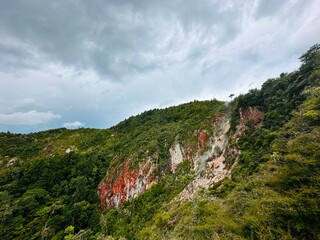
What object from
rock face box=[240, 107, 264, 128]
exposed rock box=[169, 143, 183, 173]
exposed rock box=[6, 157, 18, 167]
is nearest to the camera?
rock face box=[240, 107, 264, 128]

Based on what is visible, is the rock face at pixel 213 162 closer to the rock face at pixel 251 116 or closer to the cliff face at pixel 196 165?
the cliff face at pixel 196 165

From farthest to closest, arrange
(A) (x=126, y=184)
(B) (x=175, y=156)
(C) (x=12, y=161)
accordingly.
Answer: (C) (x=12, y=161) → (A) (x=126, y=184) → (B) (x=175, y=156)

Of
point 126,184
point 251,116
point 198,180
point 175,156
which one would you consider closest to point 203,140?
point 175,156

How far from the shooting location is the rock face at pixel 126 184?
117 feet

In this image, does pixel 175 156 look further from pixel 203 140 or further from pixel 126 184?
pixel 126 184

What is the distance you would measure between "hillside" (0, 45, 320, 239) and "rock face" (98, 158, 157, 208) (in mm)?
184

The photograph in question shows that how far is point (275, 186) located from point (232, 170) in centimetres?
1406

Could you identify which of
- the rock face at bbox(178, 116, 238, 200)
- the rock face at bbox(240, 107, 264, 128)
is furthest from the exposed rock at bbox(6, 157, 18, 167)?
the rock face at bbox(240, 107, 264, 128)

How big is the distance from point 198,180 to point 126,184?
562 inches

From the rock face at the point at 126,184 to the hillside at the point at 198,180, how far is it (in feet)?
0.61

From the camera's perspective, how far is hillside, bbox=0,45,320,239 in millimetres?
10359

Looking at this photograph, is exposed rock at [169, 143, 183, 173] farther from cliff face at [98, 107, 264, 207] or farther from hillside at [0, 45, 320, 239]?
hillside at [0, 45, 320, 239]

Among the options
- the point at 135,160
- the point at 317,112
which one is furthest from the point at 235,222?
the point at 135,160

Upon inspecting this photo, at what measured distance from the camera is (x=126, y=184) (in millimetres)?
37406
